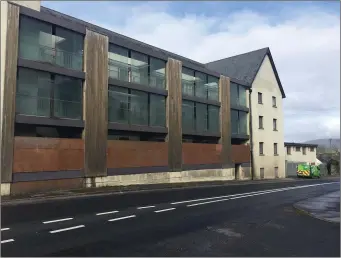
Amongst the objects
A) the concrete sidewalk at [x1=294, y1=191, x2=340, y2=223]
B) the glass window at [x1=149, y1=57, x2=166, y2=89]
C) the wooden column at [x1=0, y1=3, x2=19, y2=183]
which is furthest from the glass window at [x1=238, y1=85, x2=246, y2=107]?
the wooden column at [x1=0, y1=3, x2=19, y2=183]

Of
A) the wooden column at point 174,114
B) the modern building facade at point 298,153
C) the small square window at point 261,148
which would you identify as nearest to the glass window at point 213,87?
the wooden column at point 174,114

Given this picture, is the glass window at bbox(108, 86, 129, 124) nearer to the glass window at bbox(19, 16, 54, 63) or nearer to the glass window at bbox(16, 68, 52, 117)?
the glass window at bbox(16, 68, 52, 117)

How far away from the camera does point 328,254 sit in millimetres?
7152

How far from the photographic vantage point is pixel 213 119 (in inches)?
1357

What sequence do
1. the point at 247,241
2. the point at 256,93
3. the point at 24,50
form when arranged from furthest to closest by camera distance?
A: the point at 256,93 < the point at 24,50 < the point at 247,241

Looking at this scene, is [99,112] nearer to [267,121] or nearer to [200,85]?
[200,85]

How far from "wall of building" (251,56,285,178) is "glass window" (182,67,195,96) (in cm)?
1144

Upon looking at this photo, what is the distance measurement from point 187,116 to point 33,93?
1517 cm

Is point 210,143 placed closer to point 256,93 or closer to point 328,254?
point 256,93

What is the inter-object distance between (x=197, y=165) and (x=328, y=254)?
24.4 meters

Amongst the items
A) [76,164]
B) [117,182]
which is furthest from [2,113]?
[117,182]

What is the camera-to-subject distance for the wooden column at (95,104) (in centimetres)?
2234

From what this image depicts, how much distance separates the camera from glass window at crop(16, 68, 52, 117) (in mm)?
19078

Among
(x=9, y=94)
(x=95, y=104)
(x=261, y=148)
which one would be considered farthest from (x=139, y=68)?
(x=261, y=148)
